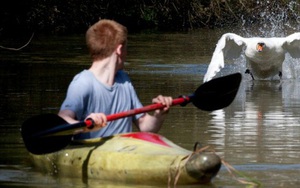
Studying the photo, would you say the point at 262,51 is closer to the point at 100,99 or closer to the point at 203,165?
the point at 100,99

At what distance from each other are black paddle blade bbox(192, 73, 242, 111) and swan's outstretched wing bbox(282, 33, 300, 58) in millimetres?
9359

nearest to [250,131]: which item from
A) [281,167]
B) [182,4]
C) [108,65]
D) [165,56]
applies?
[281,167]

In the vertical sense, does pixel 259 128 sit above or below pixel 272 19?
above

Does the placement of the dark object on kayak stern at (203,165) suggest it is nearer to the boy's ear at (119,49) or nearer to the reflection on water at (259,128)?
the boy's ear at (119,49)

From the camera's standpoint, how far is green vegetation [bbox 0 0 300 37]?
3806 cm

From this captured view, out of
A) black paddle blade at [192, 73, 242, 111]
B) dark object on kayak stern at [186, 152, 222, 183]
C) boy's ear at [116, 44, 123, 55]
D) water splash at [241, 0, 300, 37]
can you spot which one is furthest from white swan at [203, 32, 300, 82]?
water splash at [241, 0, 300, 37]

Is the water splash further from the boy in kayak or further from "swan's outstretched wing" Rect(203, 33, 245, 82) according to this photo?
the boy in kayak

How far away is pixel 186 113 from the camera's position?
12.5 m

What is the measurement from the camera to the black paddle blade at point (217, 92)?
8508 millimetres

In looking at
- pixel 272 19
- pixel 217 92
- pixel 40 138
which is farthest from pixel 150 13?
pixel 40 138

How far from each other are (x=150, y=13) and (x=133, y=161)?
3536cm

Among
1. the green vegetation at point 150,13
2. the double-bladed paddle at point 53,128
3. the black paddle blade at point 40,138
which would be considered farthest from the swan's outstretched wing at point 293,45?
the green vegetation at point 150,13

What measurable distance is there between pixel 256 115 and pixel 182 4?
3152 cm

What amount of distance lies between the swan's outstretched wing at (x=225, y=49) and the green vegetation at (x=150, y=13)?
19135mm
